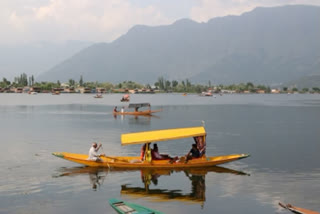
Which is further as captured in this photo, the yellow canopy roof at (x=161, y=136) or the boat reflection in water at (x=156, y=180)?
the yellow canopy roof at (x=161, y=136)

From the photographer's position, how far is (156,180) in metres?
31.8

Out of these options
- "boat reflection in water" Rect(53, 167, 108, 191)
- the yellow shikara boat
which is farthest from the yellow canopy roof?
"boat reflection in water" Rect(53, 167, 108, 191)

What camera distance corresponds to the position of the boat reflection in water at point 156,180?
2766 cm

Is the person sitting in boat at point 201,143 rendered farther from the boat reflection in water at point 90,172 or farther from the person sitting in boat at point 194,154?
the boat reflection in water at point 90,172

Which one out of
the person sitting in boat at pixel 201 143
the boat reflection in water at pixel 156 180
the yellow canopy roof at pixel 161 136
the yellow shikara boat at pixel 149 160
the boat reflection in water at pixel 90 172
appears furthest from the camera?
the person sitting in boat at pixel 201 143

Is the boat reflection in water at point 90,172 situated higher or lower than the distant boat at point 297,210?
higher

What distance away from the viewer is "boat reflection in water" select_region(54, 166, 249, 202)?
27663mm

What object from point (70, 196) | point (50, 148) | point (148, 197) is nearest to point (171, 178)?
point (148, 197)

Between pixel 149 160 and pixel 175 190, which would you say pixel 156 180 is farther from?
pixel 175 190

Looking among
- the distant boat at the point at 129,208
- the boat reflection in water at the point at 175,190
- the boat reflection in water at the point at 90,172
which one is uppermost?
the distant boat at the point at 129,208

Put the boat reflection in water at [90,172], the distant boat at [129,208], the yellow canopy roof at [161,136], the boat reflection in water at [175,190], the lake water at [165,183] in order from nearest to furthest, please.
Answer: the distant boat at [129,208], the lake water at [165,183], the boat reflection in water at [175,190], the boat reflection in water at [90,172], the yellow canopy roof at [161,136]

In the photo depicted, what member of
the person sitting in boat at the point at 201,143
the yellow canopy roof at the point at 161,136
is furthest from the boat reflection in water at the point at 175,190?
the yellow canopy roof at the point at 161,136

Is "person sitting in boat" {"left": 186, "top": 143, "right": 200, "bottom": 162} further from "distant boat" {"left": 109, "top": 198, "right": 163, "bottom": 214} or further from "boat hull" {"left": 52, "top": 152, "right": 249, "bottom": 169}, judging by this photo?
"distant boat" {"left": 109, "top": 198, "right": 163, "bottom": 214}

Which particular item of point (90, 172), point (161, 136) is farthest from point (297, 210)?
point (90, 172)
